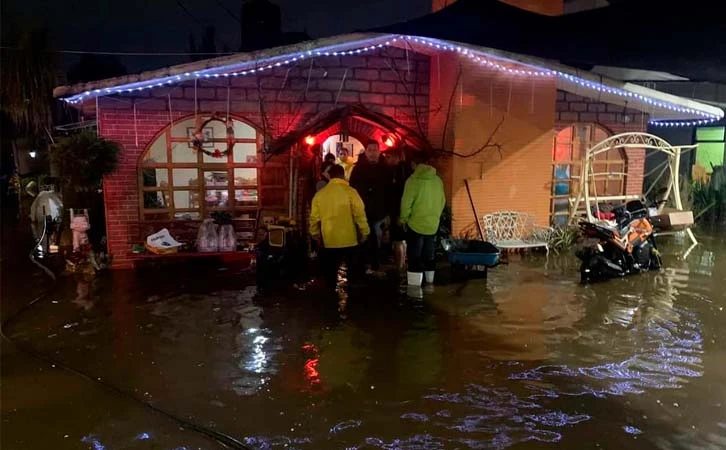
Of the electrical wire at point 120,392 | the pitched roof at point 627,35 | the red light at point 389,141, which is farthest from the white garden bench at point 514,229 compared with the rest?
the electrical wire at point 120,392

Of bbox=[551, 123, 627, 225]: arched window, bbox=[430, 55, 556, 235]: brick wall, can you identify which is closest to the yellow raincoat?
bbox=[430, 55, 556, 235]: brick wall

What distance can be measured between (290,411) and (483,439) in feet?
4.69

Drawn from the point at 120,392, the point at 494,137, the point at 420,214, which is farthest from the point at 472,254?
the point at 120,392

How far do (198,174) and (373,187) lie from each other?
9.86 ft

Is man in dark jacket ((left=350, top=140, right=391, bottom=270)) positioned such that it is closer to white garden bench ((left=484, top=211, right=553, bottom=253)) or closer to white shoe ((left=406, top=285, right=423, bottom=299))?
white shoe ((left=406, top=285, right=423, bottom=299))

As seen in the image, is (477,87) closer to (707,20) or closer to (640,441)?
(707,20)

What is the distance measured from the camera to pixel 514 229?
10250mm

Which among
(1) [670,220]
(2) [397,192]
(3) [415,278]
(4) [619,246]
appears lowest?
(3) [415,278]

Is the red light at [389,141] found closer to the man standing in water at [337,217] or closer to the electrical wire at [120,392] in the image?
the man standing in water at [337,217]

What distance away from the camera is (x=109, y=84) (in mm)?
8086

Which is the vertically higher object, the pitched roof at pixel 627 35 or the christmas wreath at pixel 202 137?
the pitched roof at pixel 627 35

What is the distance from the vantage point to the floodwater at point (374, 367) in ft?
12.9

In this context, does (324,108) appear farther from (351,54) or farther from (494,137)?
(494,137)

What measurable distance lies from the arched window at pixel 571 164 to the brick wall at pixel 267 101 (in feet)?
9.19
